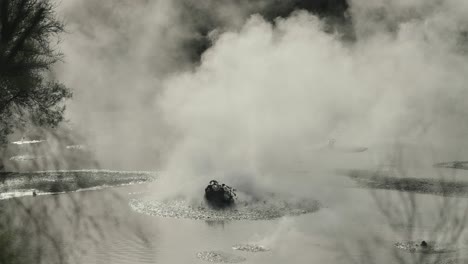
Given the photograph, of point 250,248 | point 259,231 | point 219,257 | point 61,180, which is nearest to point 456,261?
point 250,248

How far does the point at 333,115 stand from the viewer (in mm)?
63688

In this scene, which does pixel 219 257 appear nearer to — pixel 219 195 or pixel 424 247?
pixel 424 247

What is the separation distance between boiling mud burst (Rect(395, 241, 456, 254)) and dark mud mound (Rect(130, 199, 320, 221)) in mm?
6491

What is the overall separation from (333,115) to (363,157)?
58.4 feet

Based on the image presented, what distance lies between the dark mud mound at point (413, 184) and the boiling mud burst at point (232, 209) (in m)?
6.11

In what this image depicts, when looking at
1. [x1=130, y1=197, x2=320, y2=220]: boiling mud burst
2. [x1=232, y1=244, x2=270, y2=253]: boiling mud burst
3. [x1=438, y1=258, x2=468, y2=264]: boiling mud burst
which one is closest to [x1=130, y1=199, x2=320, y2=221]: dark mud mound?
[x1=130, y1=197, x2=320, y2=220]: boiling mud burst

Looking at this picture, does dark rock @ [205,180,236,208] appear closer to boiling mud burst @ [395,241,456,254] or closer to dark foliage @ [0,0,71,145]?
dark foliage @ [0,0,71,145]

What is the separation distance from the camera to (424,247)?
17984 millimetres

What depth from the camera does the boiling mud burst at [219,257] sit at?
1724cm

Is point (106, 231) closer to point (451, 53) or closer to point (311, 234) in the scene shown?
point (311, 234)

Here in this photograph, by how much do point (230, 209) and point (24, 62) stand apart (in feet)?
35.7

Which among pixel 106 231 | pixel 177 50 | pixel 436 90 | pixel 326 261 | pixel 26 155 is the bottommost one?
pixel 326 261

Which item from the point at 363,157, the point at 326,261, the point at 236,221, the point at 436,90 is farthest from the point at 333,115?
the point at 326,261

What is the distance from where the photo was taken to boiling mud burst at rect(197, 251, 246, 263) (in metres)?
17.2
